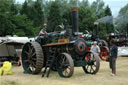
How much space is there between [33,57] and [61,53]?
1500mm

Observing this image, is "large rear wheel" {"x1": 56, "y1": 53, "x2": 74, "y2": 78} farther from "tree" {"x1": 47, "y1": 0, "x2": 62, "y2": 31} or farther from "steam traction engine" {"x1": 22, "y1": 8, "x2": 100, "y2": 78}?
"tree" {"x1": 47, "y1": 0, "x2": 62, "y2": 31}

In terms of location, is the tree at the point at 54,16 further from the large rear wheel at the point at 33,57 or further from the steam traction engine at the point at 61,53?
the steam traction engine at the point at 61,53

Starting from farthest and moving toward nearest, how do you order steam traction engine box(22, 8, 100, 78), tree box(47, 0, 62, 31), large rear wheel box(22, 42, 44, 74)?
tree box(47, 0, 62, 31) → large rear wheel box(22, 42, 44, 74) → steam traction engine box(22, 8, 100, 78)

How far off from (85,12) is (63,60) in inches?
1395

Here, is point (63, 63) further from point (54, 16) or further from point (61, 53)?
point (54, 16)

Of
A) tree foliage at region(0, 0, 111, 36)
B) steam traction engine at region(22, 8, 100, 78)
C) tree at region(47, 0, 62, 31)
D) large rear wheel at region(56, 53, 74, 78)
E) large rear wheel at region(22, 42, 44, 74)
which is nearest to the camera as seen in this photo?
large rear wheel at region(56, 53, 74, 78)

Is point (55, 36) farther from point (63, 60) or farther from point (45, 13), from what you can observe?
point (45, 13)

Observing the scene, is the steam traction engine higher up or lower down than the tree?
lower down

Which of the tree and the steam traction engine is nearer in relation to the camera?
the steam traction engine

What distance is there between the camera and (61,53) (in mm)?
7562

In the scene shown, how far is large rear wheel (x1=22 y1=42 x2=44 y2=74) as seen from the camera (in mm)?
8109

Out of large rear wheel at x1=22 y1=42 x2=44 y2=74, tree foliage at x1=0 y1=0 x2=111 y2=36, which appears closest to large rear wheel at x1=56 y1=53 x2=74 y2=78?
large rear wheel at x1=22 y1=42 x2=44 y2=74

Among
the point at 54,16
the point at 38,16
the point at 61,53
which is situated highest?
the point at 38,16

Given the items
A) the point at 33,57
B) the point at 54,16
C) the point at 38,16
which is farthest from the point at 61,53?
the point at 38,16
